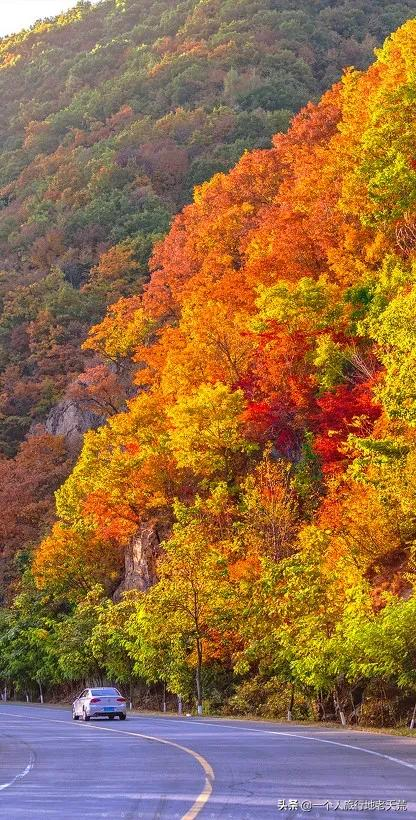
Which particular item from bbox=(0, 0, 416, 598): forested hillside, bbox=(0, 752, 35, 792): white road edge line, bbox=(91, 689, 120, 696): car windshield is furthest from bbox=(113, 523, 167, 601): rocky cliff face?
bbox=(0, 752, 35, 792): white road edge line

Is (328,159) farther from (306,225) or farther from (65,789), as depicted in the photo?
(65,789)

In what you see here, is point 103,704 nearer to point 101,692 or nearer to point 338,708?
point 101,692

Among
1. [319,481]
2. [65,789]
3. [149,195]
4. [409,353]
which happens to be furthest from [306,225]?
[149,195]

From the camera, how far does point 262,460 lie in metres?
51.7

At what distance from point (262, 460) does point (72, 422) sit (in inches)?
1214

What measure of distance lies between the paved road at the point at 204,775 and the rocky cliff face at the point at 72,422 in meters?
49.7

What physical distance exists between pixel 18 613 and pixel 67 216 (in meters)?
56.4

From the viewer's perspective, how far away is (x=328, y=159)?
5784 centimetres

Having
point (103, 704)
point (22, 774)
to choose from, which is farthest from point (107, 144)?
point (22, 774)

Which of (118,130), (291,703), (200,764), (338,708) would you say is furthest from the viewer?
(118,130)

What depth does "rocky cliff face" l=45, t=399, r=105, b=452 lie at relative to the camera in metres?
78.8

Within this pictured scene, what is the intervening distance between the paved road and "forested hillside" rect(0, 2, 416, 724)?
7.06m

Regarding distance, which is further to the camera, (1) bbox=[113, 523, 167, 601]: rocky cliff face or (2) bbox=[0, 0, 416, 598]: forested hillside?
(2) bbox=[0, 0, 416, 598]: forested hillside

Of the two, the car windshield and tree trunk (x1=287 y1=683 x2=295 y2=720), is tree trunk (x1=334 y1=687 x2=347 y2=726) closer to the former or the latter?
tree trunk (x1=287 y1=683 x2=295 y2=720)
